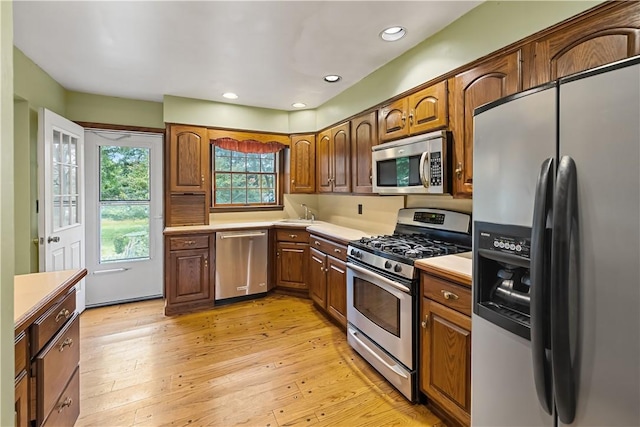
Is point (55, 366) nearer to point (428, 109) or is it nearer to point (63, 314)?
point (63, 314)

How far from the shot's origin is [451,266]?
173 cm

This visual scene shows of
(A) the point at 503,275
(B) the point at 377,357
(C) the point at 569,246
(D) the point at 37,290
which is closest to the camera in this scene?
(C) the point at 569,246

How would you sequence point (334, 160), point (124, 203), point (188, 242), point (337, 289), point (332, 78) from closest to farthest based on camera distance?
point (337, 289) → point (332, 78) → point (188, 242) → point (334, 160) → point (124, 203)

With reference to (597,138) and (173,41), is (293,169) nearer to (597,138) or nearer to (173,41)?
(173,41)

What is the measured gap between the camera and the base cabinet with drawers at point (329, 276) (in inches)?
113

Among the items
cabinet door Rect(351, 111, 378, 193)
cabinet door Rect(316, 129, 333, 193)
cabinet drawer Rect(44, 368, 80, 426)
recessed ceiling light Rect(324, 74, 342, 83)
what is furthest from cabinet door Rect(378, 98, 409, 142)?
cabinet drawer Rect(44, 368, 80, 426)

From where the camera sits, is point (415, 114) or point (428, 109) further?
point (415, 114)

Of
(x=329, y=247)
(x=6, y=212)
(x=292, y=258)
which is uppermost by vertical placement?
(x=6, y=212)

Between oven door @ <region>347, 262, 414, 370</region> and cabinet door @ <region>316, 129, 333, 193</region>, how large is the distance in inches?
56.7

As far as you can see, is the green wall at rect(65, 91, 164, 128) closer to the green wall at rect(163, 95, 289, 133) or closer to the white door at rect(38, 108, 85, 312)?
the white door at rect(38, 108, 85, 312)

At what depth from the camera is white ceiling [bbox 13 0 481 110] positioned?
1.91 metres

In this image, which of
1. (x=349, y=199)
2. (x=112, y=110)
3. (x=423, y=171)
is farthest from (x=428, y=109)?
(x=112, y=110)

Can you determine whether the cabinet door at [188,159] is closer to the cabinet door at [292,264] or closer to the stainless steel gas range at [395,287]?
the cabinet door at [292,264]

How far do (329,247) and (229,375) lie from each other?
55.2 inches
